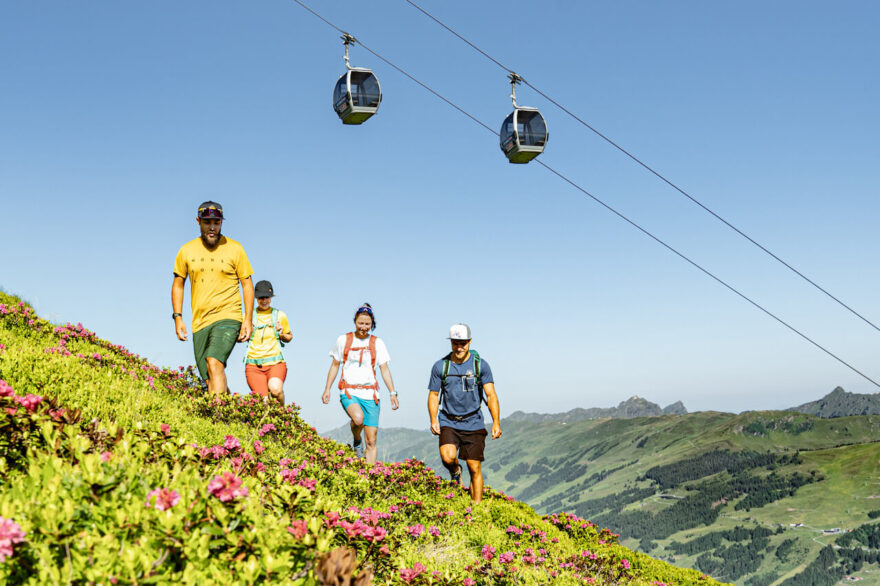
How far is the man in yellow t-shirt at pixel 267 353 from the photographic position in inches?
442

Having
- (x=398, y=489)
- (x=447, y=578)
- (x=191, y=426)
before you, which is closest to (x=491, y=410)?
(x=398, y=489)

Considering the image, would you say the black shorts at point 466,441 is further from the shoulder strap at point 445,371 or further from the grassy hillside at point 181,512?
the grassy hillside at point 181,512

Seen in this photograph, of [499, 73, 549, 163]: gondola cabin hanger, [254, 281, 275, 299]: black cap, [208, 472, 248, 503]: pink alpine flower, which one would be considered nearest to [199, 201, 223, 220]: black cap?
[254, 281, 275, 299]: black cap

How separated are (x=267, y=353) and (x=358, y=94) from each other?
5026mm

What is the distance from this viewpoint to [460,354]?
10.4 metres

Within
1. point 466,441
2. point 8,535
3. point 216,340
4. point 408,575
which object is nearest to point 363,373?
point 466,441

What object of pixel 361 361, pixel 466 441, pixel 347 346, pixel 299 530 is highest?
pixel 347 346

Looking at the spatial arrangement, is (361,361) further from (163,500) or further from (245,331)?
(163,500)

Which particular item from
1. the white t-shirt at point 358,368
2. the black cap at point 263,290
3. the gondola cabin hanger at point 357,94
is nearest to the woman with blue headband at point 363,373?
the white t-shirt at point 358,368

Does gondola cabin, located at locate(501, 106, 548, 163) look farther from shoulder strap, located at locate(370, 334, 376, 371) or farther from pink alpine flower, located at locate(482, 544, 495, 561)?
pink alpine flower, located at locate(482, 544, 495, 561)

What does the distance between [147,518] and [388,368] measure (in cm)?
882

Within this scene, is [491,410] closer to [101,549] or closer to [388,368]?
[388,368]

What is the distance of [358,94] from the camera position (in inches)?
452

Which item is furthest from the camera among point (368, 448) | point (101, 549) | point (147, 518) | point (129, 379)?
point (368, 448)
